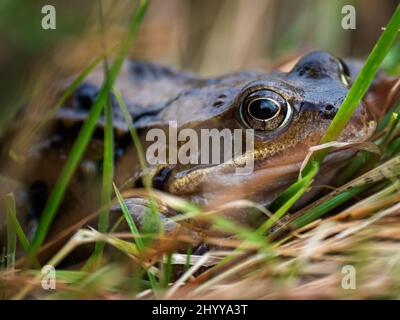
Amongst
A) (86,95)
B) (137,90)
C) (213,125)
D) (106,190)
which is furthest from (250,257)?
(86,95)

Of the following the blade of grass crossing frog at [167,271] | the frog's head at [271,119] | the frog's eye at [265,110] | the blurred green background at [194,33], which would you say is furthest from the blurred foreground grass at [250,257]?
the blurred green background at [194,33]

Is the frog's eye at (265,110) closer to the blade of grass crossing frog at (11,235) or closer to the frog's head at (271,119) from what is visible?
the frog's head at (271,119)

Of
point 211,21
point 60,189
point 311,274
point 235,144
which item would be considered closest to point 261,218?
point 235,144
